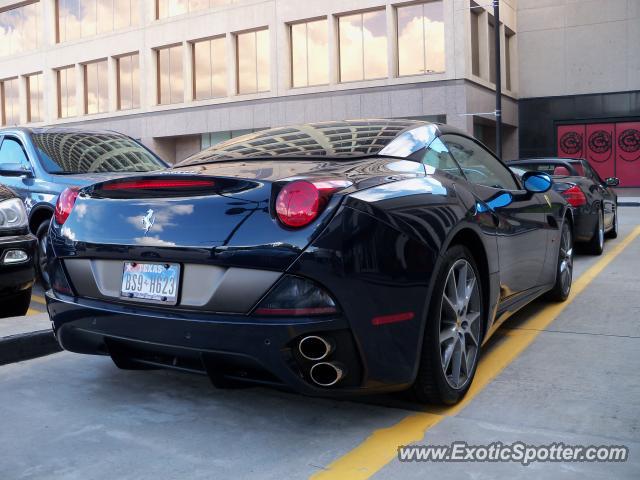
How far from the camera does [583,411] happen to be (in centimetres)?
345

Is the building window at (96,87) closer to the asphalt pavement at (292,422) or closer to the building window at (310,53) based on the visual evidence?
the building window at (310,53)

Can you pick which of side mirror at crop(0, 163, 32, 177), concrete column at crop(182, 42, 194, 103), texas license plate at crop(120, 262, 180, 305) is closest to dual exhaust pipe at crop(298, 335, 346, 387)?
texas license plate at crop(120, 262, 180, 305)

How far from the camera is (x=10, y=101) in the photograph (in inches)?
1564

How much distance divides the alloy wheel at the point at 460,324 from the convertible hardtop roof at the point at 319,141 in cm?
76

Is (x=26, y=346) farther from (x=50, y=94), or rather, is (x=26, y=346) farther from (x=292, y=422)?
(x=50, y=94)

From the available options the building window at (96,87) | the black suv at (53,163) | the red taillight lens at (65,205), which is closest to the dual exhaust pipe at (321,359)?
the red taillight lens at (65,205)

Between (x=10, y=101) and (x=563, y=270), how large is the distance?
39329 mm

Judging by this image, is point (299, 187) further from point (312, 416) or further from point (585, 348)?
point (585, 348)

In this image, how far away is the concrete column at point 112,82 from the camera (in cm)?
3416

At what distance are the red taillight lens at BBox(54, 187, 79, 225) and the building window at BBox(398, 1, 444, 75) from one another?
918 inches

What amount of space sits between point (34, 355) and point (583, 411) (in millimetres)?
3299

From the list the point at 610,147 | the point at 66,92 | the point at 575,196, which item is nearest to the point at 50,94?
the point at 66,92

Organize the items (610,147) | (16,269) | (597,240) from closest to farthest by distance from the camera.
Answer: (16,269) < (597,240) < (610,147)

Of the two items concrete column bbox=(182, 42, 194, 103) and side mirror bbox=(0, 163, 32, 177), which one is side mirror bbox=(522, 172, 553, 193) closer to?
side mirror bbox=(0, 163, 32, 177)
